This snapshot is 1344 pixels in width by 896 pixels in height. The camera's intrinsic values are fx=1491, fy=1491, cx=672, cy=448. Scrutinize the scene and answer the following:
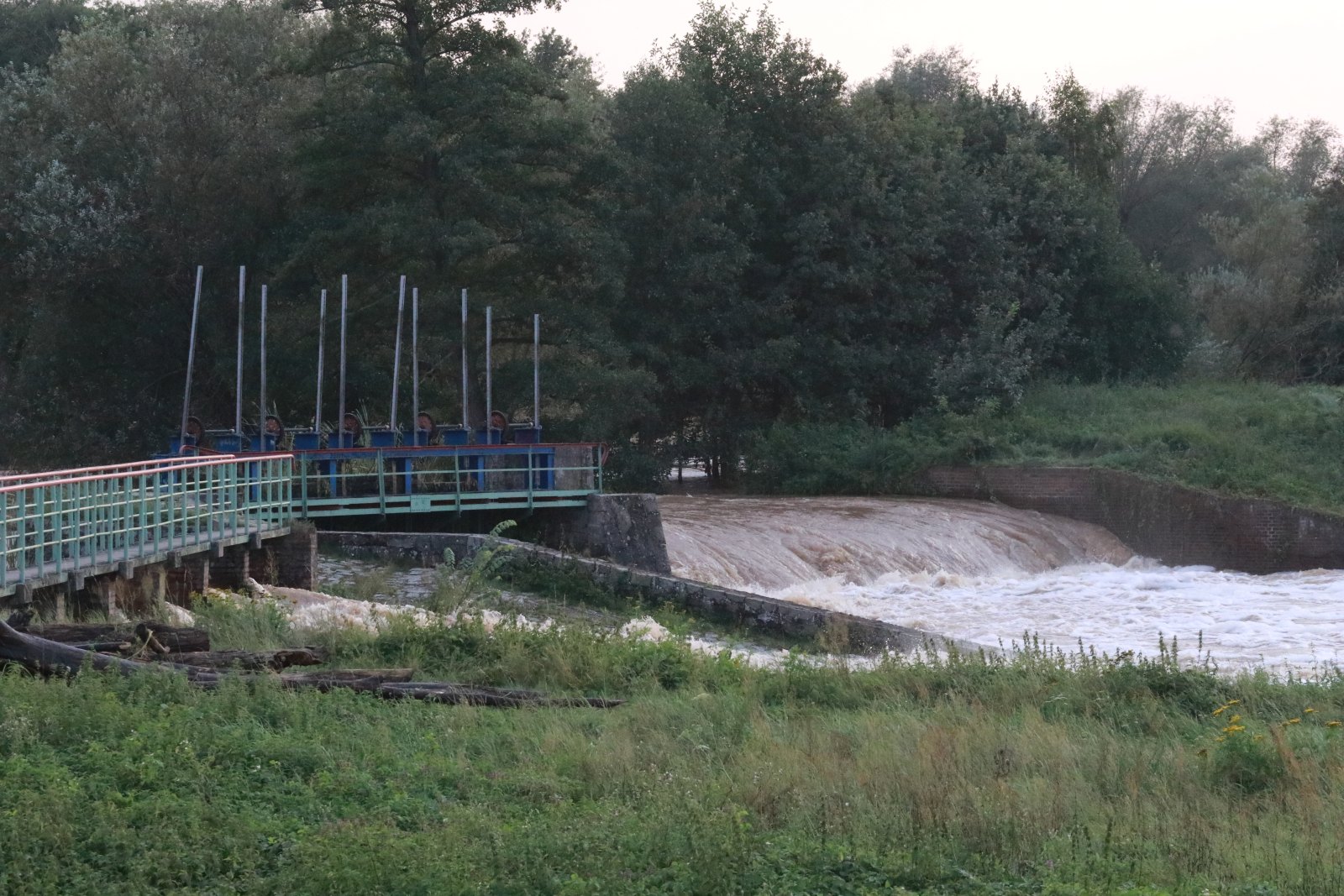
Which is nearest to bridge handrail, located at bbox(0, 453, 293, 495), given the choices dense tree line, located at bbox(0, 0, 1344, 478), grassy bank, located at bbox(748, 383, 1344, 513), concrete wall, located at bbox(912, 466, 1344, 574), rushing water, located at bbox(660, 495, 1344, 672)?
rushing water, located at bbox(660, 495, 1344, 672)

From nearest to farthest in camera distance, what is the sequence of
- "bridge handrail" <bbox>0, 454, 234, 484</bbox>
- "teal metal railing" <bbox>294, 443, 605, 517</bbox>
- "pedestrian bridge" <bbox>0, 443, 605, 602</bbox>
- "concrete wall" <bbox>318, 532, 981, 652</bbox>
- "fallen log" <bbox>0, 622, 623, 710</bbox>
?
"fallen log" <bbox>0, 622, 623, 710</bbox>, "pedestrian bridge" <bbox>0, 443, 605, 602</bbox>, "bridge handrail" <bbox>0, 454, 234, 484</bbox>, "concrete wall" <bbox>318, 532, 981, 652</bbox>, "teal metal railing" <bbox>294, 443, 605, 517</bbox>

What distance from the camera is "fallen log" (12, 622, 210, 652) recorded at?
11516 millimetres

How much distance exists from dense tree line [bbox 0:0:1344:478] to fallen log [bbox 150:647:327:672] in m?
18.9

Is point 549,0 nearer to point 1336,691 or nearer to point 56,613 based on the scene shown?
point 56,613

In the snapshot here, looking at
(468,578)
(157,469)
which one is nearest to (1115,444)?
(468,578)

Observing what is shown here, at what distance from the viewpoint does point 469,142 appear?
31.0 metres

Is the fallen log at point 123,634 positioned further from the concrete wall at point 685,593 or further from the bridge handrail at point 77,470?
the concrete wall at point 685,593

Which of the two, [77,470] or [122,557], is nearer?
[77,470]

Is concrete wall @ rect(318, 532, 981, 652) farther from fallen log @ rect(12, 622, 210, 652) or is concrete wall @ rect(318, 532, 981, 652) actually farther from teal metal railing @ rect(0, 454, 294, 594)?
fallen log @ rect(12, 622, 210, 652)

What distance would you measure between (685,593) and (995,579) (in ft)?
30.3

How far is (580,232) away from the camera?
32062 mm

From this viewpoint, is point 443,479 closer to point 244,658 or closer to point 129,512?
point 129,512

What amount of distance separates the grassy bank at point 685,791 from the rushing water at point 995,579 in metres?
8.41

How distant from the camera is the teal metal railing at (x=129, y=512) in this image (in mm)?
13875
